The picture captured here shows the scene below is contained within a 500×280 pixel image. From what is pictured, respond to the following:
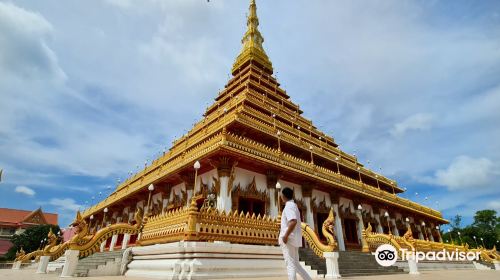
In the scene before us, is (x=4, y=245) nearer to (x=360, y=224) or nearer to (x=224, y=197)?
(x=224, y=197)

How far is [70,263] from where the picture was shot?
28.3ft

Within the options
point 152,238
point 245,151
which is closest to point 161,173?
point 245,151

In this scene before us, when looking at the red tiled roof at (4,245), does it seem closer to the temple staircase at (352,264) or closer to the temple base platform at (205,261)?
the temple base platform at (205,261)

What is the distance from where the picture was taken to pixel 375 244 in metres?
15.2

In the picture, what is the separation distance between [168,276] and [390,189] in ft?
88.7

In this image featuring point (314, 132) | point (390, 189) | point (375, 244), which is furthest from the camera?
point (390, 189)

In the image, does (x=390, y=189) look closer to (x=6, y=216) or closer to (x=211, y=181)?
(x=211, y=181)

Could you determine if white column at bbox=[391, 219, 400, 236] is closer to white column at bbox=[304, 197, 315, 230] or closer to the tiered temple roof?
the tiered temple roof

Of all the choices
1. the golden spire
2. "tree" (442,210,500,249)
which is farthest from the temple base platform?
"tree" (442,210,500,249)

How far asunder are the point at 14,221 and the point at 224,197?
56.6 m

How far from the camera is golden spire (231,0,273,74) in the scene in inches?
1115

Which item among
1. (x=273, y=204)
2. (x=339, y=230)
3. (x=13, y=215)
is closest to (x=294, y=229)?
(x=273, y=204)

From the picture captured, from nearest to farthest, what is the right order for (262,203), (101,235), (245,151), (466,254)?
(101,235)
(245,151)
(262,203)
(466,254)

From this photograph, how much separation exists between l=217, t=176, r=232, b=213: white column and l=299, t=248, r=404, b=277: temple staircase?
12.0ft
